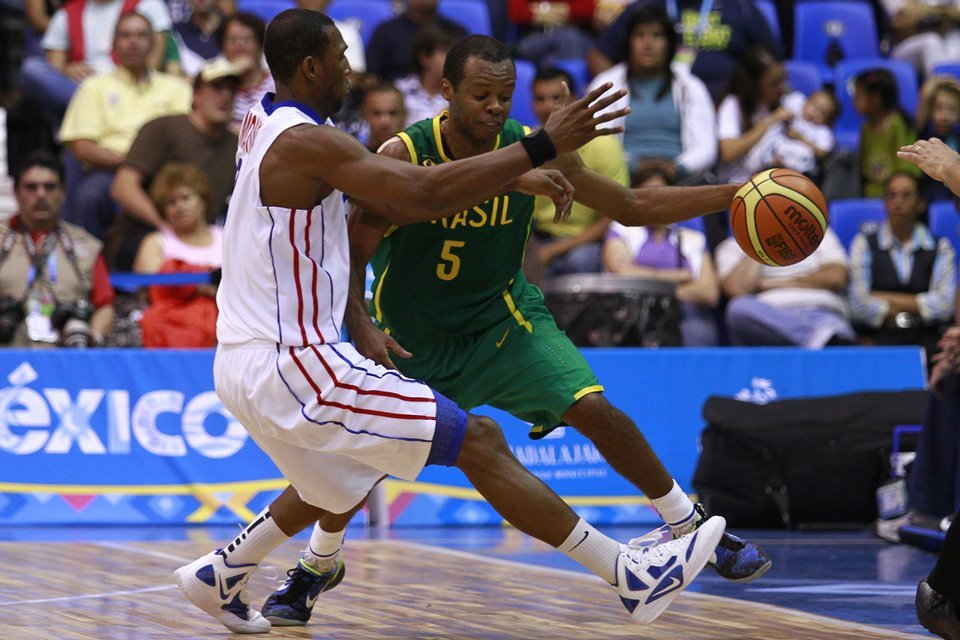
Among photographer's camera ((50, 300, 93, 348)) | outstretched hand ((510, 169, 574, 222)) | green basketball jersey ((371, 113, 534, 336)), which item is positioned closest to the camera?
outstretched hand ((510, 169, 574, 222))

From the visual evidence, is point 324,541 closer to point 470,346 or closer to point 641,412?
point 470,346

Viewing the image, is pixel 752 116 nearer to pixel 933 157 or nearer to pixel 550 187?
pixel 933 157

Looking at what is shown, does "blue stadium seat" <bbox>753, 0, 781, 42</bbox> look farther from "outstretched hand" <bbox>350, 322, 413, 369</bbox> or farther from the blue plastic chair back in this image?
"outstretched hand" <bbox>350, 322, 413, 369</bbox>

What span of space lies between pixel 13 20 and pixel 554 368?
8.67 meters

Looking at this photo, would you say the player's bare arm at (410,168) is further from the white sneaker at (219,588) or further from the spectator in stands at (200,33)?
the spectator in stands at (200,33)

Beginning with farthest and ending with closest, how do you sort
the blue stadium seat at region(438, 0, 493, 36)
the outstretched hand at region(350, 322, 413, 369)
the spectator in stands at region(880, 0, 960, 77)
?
the spectator in stands at region(880, 0, 960, 77), the blue stadium seat at region(438, 0, 493, 36), the outstretched hand at region(350, 322, 413, 369)

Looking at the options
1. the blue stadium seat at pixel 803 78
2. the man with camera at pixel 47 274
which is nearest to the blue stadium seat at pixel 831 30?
the blue stadium seat at pixel 803 78

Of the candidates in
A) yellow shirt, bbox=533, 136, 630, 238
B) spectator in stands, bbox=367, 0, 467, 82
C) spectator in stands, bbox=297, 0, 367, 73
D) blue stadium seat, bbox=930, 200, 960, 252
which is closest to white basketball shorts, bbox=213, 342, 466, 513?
yellow shirt, bbox=533, 136, 630, 238

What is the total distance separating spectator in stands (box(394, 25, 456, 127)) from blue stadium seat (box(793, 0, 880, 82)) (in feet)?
14.5

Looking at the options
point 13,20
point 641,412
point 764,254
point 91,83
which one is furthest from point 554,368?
point 13,20

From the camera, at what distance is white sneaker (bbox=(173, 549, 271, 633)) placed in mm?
4895

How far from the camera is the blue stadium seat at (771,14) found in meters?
13.1

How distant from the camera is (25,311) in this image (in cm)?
889

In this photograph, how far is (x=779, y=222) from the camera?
5035mm
